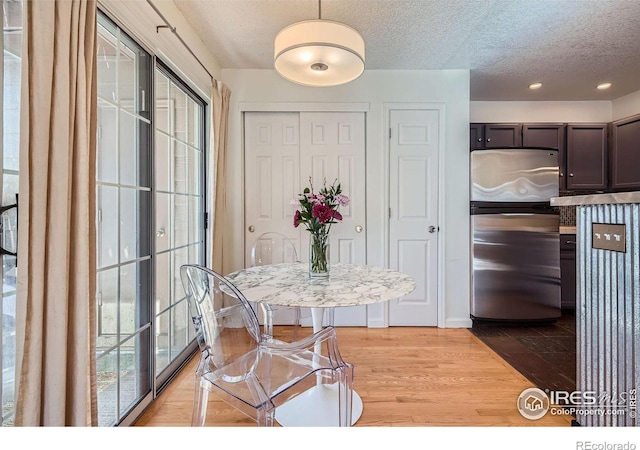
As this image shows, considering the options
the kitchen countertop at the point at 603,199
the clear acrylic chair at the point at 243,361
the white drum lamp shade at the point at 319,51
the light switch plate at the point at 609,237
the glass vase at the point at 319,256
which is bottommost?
the clear acrylic chair at the point at 243,361

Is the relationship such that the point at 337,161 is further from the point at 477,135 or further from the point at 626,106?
the point at 626,106

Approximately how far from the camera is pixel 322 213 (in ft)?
5.24

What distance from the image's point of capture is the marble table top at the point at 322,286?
1275 mm

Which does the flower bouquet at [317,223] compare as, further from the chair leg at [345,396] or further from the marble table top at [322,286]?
the chair leg at [345,396]

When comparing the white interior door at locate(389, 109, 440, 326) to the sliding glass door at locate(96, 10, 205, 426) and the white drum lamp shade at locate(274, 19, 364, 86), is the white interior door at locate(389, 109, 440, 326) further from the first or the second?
the sliding glass door at locate(96, 10, 205, 426)

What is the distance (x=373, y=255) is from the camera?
306 centimetres

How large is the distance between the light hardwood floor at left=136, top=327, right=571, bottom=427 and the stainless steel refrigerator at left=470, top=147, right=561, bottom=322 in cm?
65

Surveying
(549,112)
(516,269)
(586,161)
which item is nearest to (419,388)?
(516,269)

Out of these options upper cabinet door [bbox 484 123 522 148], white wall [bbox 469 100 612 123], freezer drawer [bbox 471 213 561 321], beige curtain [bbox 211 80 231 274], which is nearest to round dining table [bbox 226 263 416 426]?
beige curtain [bbox 211 80 231 274]

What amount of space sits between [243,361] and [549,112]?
450 cm

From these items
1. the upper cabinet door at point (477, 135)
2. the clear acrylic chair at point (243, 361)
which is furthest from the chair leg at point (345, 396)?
the upper cabinet door at point (477, 135)

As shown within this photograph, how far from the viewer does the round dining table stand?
1.29 meters

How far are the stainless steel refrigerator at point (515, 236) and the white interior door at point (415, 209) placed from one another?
1.34ft

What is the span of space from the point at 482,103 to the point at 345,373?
3.82 meters
